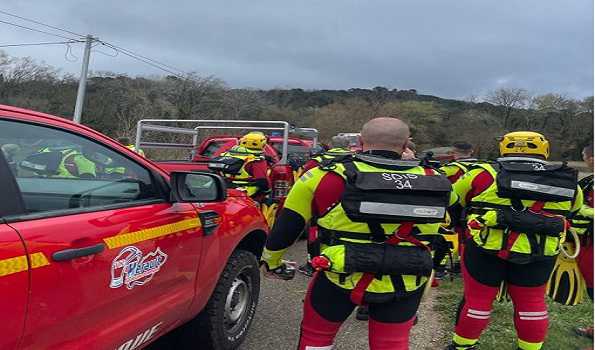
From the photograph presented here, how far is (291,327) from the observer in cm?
425

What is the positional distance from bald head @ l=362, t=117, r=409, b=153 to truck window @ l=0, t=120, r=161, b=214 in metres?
1.15

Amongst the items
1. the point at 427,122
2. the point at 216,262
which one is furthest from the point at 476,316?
the point at 427,122

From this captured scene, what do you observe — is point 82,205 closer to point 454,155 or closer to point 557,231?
point 557,231

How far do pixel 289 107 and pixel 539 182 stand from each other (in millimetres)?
52701

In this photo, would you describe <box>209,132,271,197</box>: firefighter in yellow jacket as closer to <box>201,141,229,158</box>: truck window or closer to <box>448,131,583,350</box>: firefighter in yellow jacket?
<box>201,141,229,158</box>: truck window

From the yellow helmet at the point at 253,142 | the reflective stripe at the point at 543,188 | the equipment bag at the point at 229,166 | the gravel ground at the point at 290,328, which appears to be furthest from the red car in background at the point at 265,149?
the reflective stripe at the point at 543,188

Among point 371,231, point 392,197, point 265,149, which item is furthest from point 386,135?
point 265,149

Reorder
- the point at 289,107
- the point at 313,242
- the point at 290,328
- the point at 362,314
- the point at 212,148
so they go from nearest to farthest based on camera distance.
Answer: the point at 313,242
the point at 290,328
the point at 362,314
the point at 212,148
the point at 289,107

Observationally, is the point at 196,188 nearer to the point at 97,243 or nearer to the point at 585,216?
the point at 97,243

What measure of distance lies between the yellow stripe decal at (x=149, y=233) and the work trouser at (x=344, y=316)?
0.76 meters

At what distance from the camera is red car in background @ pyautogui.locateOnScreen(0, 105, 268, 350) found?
1.80m

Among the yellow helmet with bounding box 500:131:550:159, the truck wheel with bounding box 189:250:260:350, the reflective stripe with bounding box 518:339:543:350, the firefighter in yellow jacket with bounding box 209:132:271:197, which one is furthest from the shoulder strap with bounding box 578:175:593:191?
the firefighter in yellow jacket with bounding box 209:132:271:197

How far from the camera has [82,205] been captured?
2.27 meters

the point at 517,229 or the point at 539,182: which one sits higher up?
the point at 539,182
